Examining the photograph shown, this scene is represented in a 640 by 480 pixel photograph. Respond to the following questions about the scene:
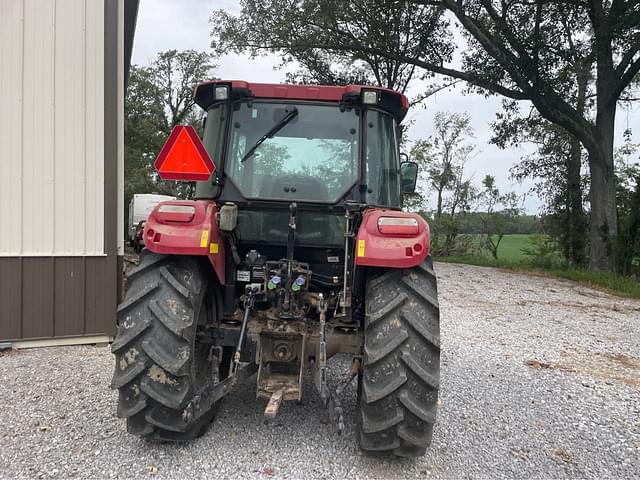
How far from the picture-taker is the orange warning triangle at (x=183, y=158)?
3.01 metres

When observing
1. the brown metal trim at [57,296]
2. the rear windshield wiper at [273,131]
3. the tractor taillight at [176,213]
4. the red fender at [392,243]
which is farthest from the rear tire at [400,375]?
the brown metal trim at [57,296]

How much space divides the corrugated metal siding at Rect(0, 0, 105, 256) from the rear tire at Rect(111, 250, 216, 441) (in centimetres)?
295

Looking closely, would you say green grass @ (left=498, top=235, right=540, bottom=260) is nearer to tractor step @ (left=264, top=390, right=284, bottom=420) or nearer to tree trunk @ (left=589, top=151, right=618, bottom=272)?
tree trunk @ (left=589, top=151, right=618, bottom=272)

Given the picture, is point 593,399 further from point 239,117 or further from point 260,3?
point 260,3

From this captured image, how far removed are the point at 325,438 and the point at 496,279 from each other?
10.1 m

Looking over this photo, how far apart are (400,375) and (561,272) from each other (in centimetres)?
1262

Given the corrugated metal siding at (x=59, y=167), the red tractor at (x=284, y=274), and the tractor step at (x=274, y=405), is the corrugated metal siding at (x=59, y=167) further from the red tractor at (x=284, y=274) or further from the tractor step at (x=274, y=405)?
the tractor step at (x=274, y=405)

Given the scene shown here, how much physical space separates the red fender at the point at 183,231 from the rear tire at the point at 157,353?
18 cm

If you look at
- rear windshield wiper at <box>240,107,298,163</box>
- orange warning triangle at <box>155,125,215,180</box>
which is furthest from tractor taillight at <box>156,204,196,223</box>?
rear windshield wiper at <box>240,107,298,163</box>

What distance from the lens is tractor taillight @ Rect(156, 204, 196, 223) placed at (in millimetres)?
2898

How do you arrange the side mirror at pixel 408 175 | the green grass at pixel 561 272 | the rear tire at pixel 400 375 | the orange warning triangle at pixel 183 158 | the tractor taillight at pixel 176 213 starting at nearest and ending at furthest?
the rear tire at pixel 400 375
the tractor taillight at pixel 176 213
the orange warning triangle at pixel 183 158
the side mirror at pixel 408 175
the green grass at pixel 561 272

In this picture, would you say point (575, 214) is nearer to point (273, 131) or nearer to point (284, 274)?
point (273, 131)

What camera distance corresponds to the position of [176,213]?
2.92 meters

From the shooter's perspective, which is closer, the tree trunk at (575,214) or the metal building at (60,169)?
the metal building at (60,169)
